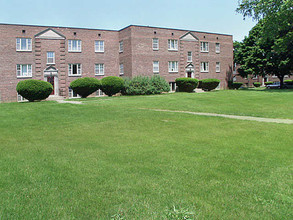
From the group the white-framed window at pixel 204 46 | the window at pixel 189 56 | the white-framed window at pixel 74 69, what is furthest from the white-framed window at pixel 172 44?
the white-framed window at pixel 74 69

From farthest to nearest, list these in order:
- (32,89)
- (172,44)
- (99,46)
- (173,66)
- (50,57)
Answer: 1. (173,66)
2. (172,44)
3. (99,46)
4. (50,57)
5. (32,89)

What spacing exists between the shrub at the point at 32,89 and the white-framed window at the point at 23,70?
8089 millimetres

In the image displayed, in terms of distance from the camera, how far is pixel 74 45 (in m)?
38.5

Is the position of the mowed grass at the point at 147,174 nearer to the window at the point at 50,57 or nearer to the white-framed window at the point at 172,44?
the window at the point at 50,57

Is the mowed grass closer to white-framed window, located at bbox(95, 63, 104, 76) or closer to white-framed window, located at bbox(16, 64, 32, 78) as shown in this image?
white-framed window, located at bbox(16, 64, 32, 78)

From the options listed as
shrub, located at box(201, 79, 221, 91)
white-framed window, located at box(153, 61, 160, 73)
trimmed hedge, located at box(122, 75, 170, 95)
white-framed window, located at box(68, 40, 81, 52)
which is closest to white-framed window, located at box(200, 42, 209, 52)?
shrub, located at box(201, 79, 221, 91)

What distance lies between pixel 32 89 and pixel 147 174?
25.1 meters

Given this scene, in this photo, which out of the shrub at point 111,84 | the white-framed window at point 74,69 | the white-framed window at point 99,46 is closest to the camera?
the shrub at point 111,84

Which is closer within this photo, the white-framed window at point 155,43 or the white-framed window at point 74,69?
the white-framed window at point 74,69

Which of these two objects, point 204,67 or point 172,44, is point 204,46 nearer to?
point 204,67

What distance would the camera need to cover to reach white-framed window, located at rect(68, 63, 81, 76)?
38438 mm

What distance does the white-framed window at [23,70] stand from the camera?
117 feet

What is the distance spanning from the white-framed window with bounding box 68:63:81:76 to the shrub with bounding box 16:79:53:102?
9996 mm

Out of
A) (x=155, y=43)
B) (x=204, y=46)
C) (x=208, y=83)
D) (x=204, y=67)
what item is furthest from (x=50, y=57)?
(x=204, y=46)
